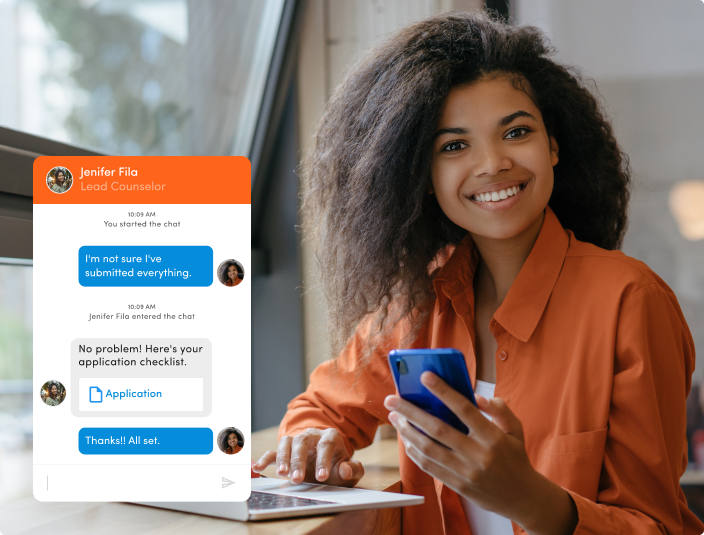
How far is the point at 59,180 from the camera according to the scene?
0.80 meters

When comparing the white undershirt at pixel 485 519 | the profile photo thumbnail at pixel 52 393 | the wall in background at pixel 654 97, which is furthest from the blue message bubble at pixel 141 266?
the wall in background at pixel 654 97

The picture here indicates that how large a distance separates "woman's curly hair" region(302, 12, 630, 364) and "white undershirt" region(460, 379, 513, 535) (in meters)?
0.19

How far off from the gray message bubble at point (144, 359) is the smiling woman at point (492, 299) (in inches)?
9.3

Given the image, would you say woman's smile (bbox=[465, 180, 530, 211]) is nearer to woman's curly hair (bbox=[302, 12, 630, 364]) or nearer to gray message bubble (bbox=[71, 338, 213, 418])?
woman's curly hair (bbox=[302, 12, 630, 364])

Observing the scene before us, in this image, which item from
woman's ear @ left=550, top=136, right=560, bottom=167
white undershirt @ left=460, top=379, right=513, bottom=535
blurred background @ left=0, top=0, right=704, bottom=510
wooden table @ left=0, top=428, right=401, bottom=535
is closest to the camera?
wooden table @ left=0, top=428, right=401, bottom=535

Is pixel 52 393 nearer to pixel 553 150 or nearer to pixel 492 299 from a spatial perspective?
pixel 492 299

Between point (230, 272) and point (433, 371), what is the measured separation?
0.32 meters

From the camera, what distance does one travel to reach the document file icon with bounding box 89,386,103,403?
2.51 feet

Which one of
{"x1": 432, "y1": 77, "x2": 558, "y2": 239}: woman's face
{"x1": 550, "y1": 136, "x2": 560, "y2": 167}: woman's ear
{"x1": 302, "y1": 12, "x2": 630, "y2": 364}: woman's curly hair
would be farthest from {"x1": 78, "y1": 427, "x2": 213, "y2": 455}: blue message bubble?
{"x1": 550, "y1": 136, "x2": 560, "y2": 167}: woman's ear

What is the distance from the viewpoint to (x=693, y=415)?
5.20 ft

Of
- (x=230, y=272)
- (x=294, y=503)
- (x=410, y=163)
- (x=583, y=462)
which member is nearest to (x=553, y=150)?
(x=410, y=163)

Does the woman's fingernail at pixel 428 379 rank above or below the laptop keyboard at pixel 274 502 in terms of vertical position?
above

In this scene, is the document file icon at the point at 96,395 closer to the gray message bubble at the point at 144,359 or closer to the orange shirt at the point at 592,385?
the gray message bubble at the point at 144,359

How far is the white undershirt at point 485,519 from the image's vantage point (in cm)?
94
